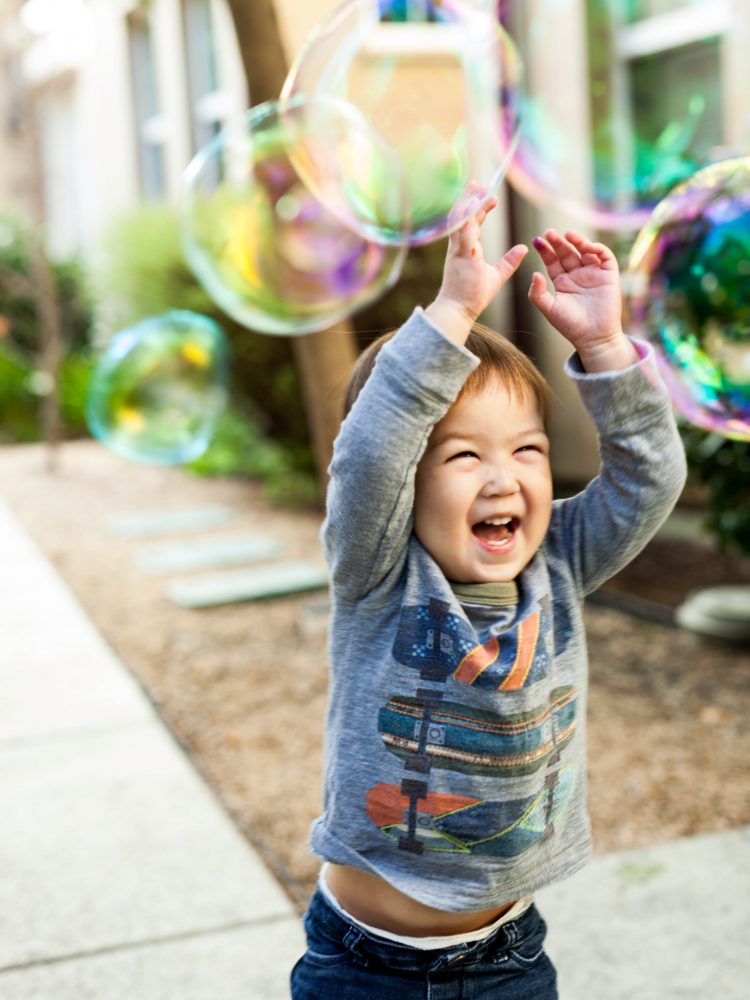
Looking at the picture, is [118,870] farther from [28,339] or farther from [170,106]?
[28,339]

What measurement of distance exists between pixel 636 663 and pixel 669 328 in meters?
2.10

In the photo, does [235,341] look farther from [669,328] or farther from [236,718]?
[669,328]

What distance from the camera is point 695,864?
3.17 meters

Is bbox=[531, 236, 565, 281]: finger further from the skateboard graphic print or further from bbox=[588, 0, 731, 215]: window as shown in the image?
bbox=[588, 0, 731, 215]: window

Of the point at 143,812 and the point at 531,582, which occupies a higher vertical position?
the point at 531,582

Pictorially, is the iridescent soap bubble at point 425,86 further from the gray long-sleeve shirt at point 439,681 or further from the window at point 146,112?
the window at point 146,112

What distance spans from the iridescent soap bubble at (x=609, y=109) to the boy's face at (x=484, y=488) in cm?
281

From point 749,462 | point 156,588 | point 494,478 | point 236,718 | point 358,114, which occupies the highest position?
point 358,114

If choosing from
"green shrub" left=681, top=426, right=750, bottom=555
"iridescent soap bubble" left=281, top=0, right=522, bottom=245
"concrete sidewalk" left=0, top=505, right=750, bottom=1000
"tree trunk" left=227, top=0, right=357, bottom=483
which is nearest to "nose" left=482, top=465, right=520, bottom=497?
"concrete sidewalk" left=0, top=505, right=750, bottom=1000

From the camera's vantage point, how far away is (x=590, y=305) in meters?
1.72

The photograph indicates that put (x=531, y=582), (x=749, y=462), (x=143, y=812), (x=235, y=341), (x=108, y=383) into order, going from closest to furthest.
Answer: (x=531, y=582)
(x=143, y=812)
(x=749, y=462)
(x=108, y=383)
(x=235, y=341)

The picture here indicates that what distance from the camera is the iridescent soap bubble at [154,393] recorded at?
23.1 ft

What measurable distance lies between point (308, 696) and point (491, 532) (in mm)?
3130

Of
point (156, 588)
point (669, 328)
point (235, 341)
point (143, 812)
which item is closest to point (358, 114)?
point (669, 328)
